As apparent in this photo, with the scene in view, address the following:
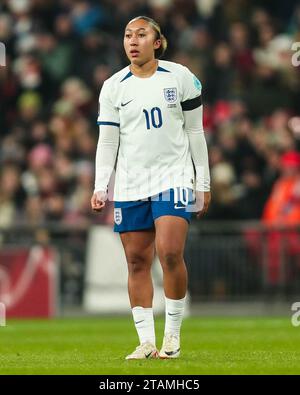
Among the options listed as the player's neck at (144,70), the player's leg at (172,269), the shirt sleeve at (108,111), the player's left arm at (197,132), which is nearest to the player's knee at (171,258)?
the player's leg at (172,269)

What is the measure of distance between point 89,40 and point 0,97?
189 cm

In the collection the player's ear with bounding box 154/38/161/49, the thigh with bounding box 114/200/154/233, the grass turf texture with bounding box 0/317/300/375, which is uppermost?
the player's ear with bounding box 154/38/161/49

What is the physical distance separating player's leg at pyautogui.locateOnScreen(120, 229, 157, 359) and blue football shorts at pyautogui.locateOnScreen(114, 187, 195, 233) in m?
0.07

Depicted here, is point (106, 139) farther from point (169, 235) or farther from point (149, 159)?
point (169, 235)

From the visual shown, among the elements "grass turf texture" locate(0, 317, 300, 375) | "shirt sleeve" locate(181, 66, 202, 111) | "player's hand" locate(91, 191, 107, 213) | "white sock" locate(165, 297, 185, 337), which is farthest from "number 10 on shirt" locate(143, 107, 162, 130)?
"grass turf texture" locate(0, 317, 300, 375)

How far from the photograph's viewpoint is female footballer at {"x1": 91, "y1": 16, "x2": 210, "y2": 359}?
33.0 feet

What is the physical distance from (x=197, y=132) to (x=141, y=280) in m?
1.21

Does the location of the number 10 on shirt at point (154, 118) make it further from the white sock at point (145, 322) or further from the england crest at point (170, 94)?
the white sock at point (145, 322)

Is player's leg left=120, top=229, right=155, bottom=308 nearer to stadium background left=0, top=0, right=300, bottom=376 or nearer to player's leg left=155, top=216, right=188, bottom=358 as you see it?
player's leg left=155, top=216, right=188, bottom=358

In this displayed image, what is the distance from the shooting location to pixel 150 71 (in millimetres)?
10219

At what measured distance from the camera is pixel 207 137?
21.1 meters

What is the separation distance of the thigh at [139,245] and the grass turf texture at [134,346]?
0.79 meters

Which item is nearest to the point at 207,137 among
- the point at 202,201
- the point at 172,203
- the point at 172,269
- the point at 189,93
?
the point at 202,201
